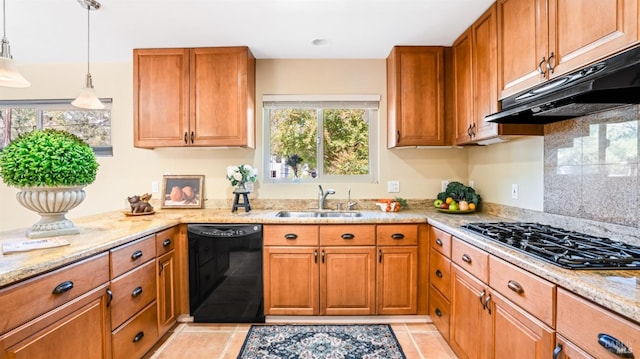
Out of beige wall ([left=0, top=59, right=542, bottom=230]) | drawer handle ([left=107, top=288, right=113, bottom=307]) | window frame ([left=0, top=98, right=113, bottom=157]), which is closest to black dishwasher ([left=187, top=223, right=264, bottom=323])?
beige wall ([left=0, top=59, right=542, bottom=230])

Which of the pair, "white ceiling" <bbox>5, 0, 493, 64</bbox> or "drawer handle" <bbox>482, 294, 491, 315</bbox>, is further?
"white ceiling" <bbox>5, 0, 493, 64</bbox>

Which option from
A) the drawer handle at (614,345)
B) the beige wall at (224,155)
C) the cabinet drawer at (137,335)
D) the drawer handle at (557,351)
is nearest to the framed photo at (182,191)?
the beige wall at (224,155)

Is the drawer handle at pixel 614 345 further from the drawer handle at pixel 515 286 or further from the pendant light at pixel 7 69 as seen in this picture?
the pendant light at pixel 7 69

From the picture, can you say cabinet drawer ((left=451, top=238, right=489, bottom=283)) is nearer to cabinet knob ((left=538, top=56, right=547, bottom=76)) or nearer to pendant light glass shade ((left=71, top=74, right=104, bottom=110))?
cabinet knob ((left=538, top=56, right=547, bottom=76))

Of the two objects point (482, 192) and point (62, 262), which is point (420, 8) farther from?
point (62, 262)

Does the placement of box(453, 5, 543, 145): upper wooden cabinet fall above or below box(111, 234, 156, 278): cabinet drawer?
above

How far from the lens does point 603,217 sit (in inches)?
62.0

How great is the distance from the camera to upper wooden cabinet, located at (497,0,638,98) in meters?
1.19

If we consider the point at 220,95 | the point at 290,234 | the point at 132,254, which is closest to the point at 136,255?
the point at 132,254

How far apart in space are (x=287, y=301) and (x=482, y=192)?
6.35ft

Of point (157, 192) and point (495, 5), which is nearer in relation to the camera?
point (495, 5)

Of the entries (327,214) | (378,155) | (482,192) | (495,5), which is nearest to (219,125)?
(327,214)

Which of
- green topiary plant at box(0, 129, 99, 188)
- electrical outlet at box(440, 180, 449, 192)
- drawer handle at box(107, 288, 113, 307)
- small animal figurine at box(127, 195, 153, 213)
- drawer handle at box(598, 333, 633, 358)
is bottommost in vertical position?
drawer handle at box(107, 288, 113, 307)

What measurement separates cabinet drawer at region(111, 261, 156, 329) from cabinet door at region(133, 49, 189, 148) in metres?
1.18
